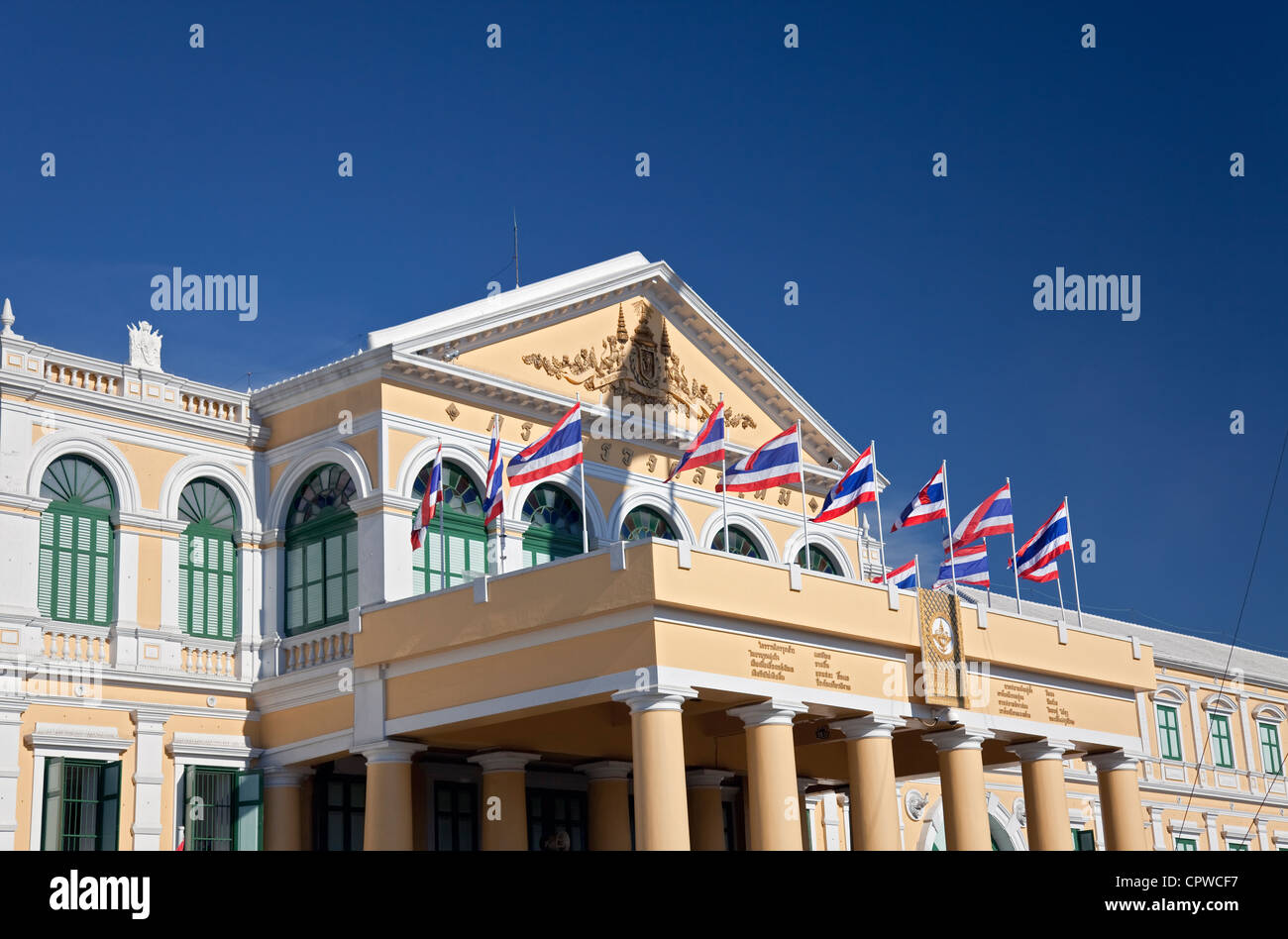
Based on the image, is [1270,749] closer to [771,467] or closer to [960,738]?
[960,738]

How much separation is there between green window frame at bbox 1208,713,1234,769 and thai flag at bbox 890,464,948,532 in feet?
66.4

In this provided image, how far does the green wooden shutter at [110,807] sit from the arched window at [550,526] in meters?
7.10

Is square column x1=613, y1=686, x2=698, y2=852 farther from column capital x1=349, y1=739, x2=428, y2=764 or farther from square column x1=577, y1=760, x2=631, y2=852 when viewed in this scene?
square column x1=577, y1=760, x2=631, y2=852

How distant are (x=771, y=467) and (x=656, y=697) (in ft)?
18.8

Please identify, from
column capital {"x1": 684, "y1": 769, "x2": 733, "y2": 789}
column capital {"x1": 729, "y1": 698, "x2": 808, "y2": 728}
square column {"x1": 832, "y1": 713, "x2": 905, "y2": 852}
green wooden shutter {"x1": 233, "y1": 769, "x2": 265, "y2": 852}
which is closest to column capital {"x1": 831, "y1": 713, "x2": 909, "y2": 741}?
square column {"x1": 832, "y1": 713, "x2": 905, "y2": 852}

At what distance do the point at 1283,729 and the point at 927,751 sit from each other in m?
21.4

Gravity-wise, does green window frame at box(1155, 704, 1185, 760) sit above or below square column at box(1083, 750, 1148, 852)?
above

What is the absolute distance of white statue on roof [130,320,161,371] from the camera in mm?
25625

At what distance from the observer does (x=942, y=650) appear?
25031mm

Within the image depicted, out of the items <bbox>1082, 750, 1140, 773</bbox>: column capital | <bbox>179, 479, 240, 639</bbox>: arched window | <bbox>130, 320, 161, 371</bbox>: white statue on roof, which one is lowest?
<bbox>1082, 750, 1140, 773</bbox>: column capital

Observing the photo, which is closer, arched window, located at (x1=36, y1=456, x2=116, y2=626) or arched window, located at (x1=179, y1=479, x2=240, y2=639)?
arched window, located at (x1=36, y1=456, x2=116, y2=626)

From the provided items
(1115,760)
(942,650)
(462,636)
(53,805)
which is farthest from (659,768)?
(1115,760)

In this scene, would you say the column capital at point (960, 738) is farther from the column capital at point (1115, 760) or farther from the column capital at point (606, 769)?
the column capital at point (606, 769)
